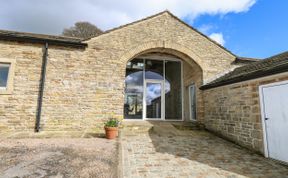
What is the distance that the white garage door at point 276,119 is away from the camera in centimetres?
476

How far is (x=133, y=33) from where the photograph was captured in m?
8.80

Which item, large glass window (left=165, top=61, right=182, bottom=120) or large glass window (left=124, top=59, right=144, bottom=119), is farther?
large glass window (left=165, top=61, right=182, bottom=120)

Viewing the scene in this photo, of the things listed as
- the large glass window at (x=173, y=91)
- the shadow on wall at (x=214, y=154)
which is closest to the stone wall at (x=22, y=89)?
the shadow on wall at (x=214, y=154)

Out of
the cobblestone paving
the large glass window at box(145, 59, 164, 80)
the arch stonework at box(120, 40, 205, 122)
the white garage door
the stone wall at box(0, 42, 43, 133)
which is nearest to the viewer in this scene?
the cobblestone paving

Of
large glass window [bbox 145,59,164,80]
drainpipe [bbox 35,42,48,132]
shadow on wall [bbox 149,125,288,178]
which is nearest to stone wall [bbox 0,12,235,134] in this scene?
drainpipe [bbox 35,42,48,132]

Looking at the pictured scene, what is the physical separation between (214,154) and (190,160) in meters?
1.08

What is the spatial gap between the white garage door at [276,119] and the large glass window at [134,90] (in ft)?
20.1

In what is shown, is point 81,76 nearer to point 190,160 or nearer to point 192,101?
point 190,160

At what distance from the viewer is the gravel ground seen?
352cm

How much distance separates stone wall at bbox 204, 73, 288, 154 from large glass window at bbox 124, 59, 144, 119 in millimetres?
3851

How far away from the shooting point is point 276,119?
16.5 ft

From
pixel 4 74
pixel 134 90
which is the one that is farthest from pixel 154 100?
pixel 4 74

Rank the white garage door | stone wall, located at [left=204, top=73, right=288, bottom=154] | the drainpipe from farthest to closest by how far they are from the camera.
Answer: the drainpipe
stone wall, located at [left=204, top=73, right=288, bottom=154]
the white garage door

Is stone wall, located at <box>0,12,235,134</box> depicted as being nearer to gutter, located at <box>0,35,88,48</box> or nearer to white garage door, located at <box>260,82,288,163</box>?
gutter, located at <box>0,35,88,48</box>
